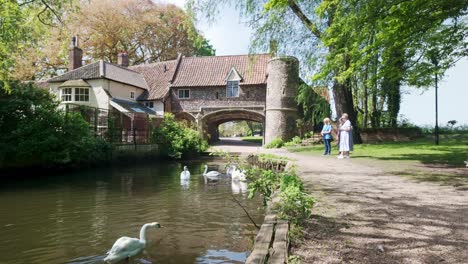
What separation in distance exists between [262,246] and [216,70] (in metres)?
33.1

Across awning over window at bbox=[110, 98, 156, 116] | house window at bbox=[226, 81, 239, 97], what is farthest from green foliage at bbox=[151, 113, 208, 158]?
house window at bbox=[226, 81, 239, 97]

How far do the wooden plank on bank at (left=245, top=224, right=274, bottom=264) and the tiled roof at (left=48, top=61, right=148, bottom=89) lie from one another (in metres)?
28.8

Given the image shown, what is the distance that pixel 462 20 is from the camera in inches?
479

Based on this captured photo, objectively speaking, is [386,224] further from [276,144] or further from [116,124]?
[276,144]

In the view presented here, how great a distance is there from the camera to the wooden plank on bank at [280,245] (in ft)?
11.2

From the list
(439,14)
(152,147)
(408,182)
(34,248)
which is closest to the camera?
(34,248)

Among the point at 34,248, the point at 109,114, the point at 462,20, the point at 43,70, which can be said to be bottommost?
the point at 34,248

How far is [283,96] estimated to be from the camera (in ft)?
102

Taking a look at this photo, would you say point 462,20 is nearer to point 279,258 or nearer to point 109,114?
point 279,258

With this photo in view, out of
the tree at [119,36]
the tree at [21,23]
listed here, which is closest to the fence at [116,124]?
the tree at [21,23]

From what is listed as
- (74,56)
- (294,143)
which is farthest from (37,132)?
(74,56)

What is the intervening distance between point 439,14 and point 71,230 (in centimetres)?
1060

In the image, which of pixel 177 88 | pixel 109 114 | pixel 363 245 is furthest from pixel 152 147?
pixel 363 245

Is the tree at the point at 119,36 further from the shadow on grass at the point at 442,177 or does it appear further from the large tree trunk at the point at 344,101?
the shadow on grass at the point at 442,177
